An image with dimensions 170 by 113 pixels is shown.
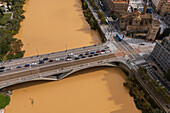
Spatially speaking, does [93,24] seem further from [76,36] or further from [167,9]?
[167,9]

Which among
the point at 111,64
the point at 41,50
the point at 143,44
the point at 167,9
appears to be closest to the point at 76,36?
the point at 41,50

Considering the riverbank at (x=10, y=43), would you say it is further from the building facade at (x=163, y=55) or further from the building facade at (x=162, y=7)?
the building facade at (x=162, y=7)

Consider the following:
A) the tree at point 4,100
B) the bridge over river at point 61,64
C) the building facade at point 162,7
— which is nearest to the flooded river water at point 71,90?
the tree at point 4,100

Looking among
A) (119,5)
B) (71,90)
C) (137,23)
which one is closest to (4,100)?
(71,90)

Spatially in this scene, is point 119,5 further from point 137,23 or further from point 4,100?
point 4,100

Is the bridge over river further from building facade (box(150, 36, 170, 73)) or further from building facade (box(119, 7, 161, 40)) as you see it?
building facade (box(119, 7, 161, 40))

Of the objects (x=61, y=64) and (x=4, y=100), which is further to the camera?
(x=61, y=64)

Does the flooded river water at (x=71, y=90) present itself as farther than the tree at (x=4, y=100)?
Yes

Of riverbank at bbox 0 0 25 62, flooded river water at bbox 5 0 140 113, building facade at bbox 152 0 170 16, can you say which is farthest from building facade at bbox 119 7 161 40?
riverbank at bbox 0 0 25 62
